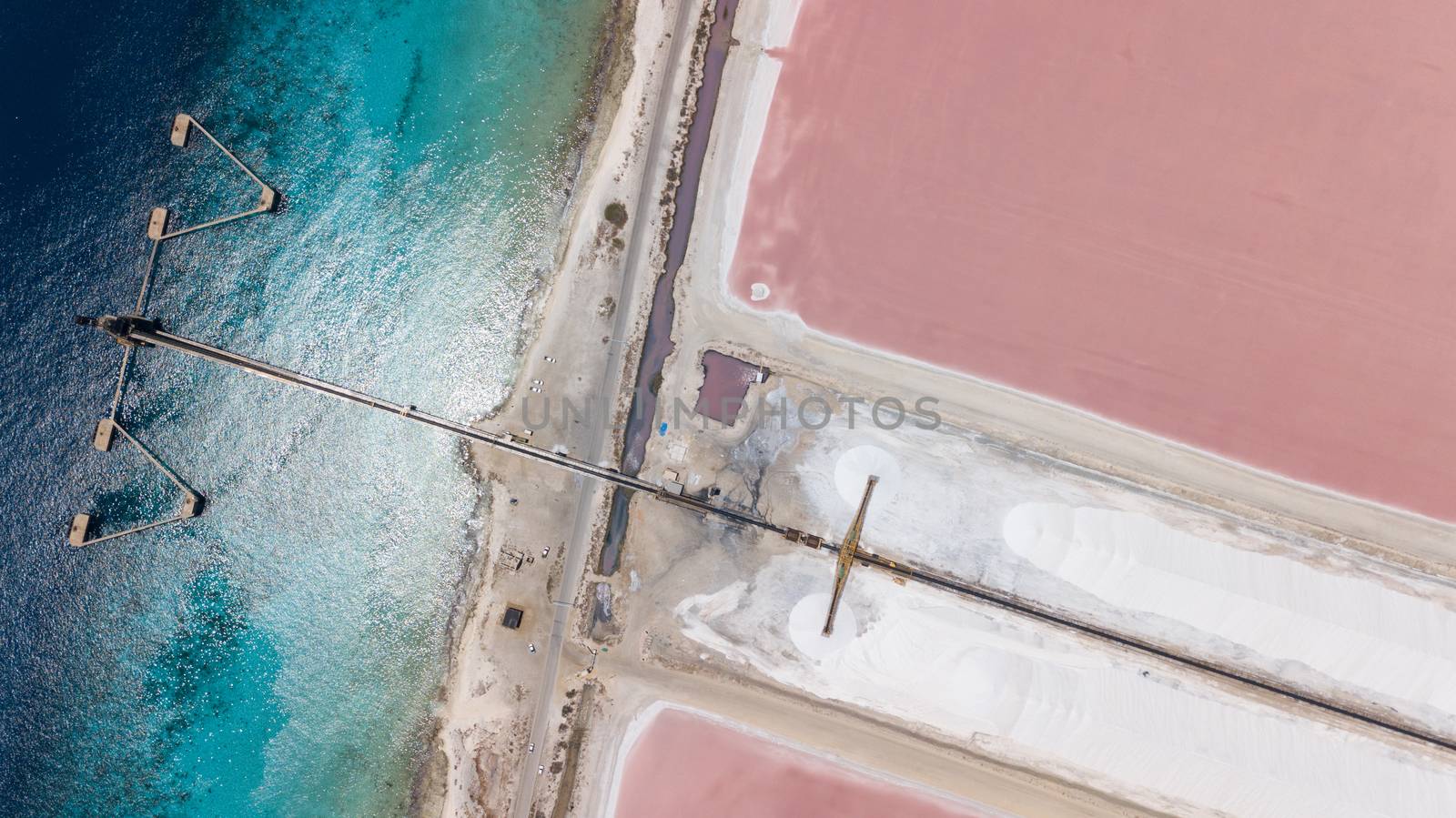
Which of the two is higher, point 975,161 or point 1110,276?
point 975,161

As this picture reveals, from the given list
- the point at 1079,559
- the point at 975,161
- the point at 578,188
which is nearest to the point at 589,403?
the point at 578,188

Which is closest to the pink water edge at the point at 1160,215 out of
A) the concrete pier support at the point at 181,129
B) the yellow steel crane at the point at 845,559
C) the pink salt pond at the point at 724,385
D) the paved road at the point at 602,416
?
the pink salt pond at the point at 724,385

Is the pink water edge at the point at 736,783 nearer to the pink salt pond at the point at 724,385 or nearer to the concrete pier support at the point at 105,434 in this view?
the pink salt pond at the point at 724,385

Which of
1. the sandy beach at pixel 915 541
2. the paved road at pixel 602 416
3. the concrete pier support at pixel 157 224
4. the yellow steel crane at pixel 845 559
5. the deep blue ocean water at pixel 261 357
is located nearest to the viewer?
the sandy beach at pixel 915 541

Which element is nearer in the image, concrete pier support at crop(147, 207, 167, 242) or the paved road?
the paved road

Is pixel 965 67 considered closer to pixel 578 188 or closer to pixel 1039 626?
pixel 578 188

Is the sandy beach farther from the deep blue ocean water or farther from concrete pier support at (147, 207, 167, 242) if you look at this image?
concrete pier support at (147, 207, 167, 242)

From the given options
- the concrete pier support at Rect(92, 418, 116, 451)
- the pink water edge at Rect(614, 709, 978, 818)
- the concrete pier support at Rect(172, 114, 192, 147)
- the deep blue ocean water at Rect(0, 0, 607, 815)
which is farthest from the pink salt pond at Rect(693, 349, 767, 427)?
the concrete pier support at Rect(92, 418, 116, 451)
